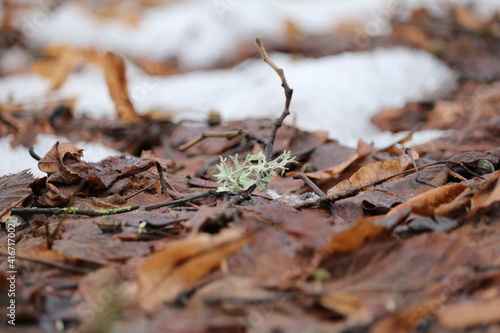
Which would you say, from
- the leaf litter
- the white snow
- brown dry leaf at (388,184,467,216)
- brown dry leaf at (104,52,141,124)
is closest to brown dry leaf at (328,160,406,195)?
the leaf litter

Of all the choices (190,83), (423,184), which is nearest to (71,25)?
(190,83)

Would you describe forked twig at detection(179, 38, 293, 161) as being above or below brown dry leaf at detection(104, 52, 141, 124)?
above

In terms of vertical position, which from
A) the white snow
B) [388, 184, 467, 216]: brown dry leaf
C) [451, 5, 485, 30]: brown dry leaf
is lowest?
the white snow

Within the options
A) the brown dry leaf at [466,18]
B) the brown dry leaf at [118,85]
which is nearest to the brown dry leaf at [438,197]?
the brown dry leaf at [118,85]

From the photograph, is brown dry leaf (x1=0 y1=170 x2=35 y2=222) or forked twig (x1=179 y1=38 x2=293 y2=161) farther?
forked twig (x1=179 y1=38 x2=293 y2=161)

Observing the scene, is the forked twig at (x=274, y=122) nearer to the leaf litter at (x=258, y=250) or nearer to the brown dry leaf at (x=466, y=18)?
the leaf litter at (x=258, y=250)

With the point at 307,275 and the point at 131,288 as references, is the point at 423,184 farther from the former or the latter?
the point at 131,288

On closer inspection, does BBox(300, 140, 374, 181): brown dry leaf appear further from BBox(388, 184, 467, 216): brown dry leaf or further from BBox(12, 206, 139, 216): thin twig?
BBox(12, 206, 139, 216): thin twig
